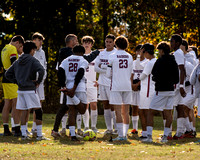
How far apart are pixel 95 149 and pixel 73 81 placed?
218 cm

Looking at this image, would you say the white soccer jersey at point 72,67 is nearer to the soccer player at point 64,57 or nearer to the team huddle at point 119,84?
the team huddle at point 119,84

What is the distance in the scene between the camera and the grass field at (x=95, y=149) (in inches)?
338

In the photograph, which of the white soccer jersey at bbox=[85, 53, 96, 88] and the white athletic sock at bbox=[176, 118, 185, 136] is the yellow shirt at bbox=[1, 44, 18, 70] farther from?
the white athletic sock at bbox=[176, 118, 185, 136]

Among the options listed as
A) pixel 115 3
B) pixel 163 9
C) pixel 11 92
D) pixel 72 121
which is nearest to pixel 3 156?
pixel 72 121

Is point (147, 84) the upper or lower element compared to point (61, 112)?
upper

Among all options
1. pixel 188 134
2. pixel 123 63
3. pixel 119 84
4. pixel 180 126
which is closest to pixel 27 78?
pixel 119 84

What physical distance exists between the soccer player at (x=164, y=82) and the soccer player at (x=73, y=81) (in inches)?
65.2

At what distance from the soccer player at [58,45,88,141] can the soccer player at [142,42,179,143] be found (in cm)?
165

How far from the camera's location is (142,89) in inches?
474

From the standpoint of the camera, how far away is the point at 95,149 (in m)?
9.60

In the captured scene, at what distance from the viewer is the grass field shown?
8594mm

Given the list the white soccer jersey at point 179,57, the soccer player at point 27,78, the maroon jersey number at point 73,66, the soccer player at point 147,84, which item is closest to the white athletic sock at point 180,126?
the soccer player at point 147,84

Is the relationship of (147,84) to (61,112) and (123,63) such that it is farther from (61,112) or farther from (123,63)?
(61,112)

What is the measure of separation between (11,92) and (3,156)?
409cm
